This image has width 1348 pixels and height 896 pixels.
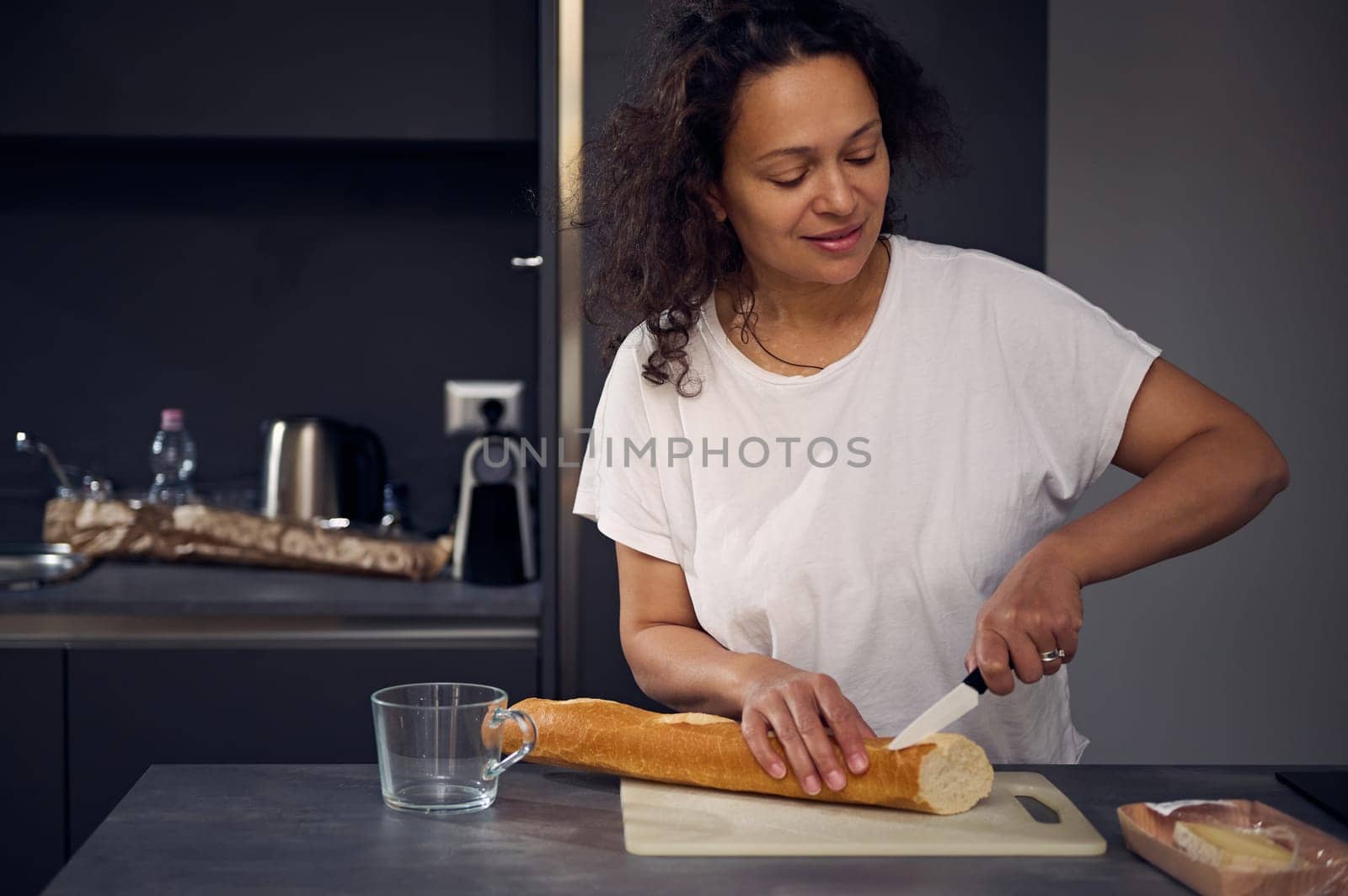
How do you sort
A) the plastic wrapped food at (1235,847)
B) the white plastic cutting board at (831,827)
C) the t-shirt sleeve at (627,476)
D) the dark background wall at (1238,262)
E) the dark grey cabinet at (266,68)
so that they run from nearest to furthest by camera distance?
the plastic wrapped food at (1235,847)
the white plastic cutting board at (831,827)
the t-shirt sleeve at (627,476)
the dark grey cabinet at (266,68)
the dark background wall at (1238,262)

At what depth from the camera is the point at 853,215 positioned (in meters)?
1.34

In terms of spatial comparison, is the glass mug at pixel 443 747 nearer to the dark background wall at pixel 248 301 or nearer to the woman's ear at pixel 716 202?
the woman's ear at pixel 716 202

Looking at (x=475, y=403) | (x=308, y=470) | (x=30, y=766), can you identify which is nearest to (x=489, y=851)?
(x=30, y=766)

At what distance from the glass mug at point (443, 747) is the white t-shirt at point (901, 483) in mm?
413

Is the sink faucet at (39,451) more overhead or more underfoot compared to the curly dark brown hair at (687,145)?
more underfoot

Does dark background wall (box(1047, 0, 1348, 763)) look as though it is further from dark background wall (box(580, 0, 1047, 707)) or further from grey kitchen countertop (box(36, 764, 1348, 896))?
grey kitchen countertop (box(36, 764, 1348, 896))

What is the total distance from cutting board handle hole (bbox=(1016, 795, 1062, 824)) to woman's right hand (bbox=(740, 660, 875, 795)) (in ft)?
0.45

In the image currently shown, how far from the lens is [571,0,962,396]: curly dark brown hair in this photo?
137 cm

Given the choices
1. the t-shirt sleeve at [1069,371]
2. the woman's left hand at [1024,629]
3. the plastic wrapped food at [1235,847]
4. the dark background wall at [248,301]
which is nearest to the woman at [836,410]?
the t-shirt sleeve at [1069,371]

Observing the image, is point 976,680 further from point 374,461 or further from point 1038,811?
point 374,461

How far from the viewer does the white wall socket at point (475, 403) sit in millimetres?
2770

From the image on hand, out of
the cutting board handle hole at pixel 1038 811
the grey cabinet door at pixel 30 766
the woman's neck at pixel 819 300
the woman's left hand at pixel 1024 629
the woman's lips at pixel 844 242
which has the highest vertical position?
the woman's lips at pixel 844 242

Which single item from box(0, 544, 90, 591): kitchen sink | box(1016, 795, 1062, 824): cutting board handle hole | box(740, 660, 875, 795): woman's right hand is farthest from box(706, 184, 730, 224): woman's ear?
box(0, 544, 90, 591): kitchen sink

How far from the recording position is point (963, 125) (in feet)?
7.32
